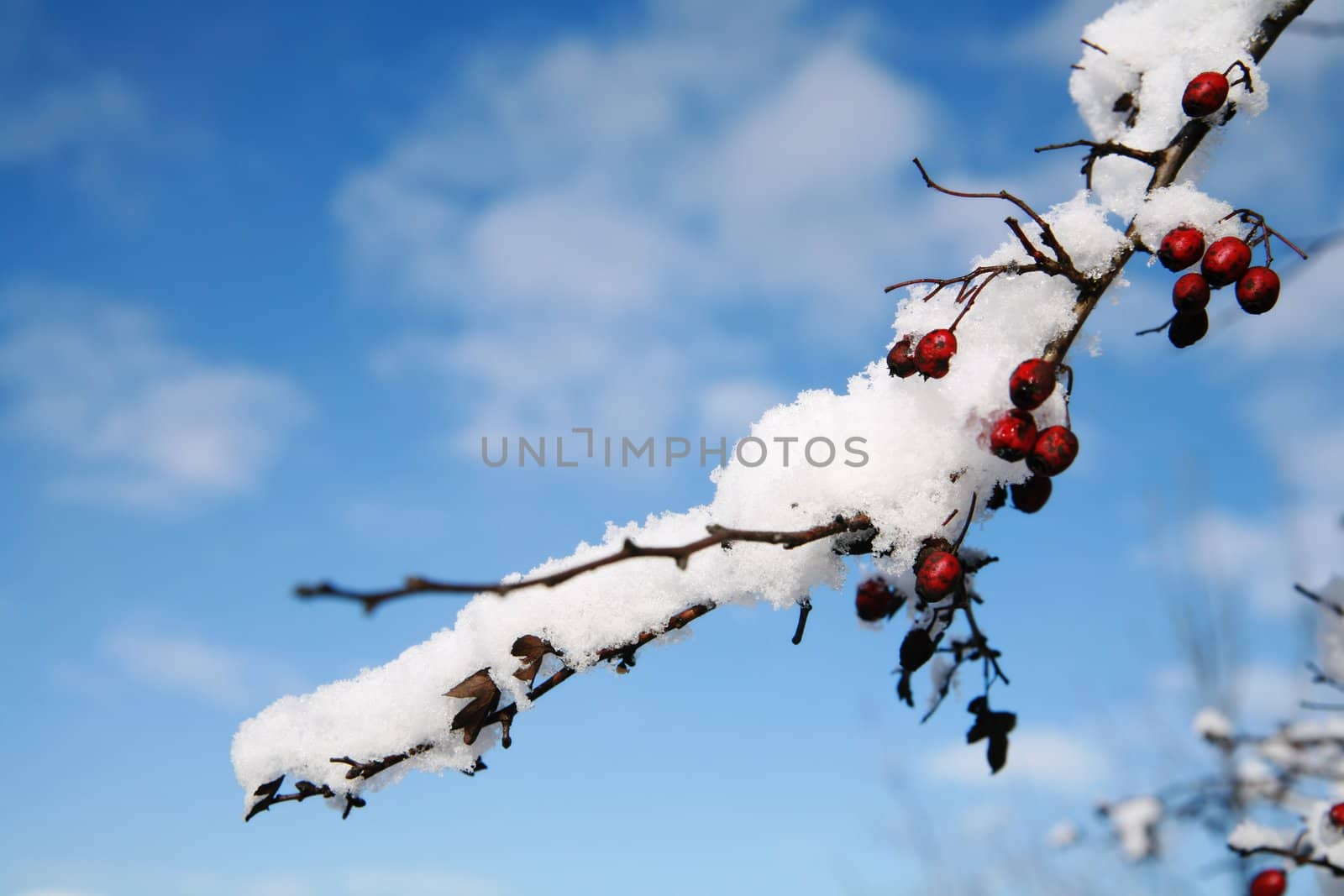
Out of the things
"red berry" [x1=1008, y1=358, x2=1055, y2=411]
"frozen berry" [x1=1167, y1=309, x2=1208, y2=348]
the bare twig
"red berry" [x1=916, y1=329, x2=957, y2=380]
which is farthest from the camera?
"frozen berry" [x1=1167, y1=309, x2=1208, y2=348]

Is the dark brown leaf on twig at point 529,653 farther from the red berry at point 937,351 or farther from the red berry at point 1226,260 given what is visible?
the red berry at point 1226,260

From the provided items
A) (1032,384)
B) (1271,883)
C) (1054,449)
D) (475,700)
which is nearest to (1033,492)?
(1054,449)

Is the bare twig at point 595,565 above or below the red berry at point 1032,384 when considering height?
below

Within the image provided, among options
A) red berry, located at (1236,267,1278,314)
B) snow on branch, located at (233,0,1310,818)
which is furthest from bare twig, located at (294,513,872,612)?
red berry, located at (1236,267,1278,314)

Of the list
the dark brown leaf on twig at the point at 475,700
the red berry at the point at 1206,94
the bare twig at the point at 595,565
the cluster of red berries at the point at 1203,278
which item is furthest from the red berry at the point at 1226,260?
the dark brown leaf on twig at the point at 475,700

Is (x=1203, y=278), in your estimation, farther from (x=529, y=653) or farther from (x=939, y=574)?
(x=529, y=653)

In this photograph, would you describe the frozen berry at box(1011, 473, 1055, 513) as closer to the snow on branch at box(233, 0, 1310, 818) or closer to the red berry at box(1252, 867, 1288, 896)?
the snow on branch at box(233, 0, 1310, 818)
